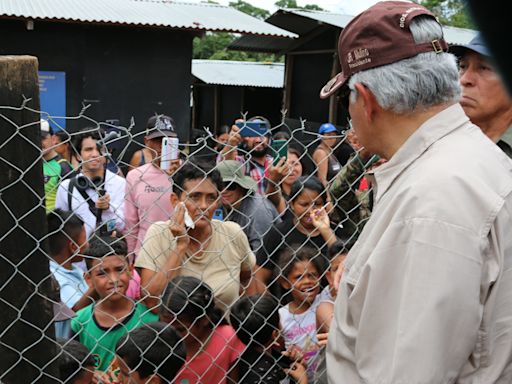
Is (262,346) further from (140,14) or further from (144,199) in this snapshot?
(140,14)

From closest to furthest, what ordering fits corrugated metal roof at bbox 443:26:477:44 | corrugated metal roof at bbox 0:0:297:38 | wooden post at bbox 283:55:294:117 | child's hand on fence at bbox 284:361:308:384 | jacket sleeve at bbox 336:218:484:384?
1. jacket sleeve at bbox 336:218:484:384
2. child's hand on fence at bbox 284:361:308:384
3. corrugated metal roof at bbox 0:0:297:38
4. corrugated metal roof at bbox 443:26:477:44
5. wooden post at bbox 283:55:294:117

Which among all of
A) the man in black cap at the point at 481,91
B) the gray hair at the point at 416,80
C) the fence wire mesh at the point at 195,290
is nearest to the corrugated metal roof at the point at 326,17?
the fence wire mesh at the point at 195,290

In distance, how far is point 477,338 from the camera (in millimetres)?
1327

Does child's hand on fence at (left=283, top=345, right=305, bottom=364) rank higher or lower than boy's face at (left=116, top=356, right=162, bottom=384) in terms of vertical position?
Result: lower

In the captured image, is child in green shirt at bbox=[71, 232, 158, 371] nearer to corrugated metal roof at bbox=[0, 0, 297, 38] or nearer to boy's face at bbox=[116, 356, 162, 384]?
boy's face at bbox=[116, 356, 162, 384]

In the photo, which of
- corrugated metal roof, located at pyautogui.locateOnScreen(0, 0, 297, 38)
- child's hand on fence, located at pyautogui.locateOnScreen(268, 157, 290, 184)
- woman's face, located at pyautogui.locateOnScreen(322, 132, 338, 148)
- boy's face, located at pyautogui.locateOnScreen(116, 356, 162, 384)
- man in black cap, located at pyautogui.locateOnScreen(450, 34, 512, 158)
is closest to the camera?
man in black cap, located at pyautogui.locateOnScreen(450, 34, 512, 158)

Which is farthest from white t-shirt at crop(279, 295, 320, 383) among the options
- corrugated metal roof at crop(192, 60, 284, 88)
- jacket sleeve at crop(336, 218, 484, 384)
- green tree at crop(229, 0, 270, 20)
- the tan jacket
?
green tree at crop(229, 0, 270, 20)

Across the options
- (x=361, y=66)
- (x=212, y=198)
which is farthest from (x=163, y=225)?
A: (x=361, y=66)

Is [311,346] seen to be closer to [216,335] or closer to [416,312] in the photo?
[216,335]

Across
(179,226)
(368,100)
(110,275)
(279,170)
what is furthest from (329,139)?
(368,100)

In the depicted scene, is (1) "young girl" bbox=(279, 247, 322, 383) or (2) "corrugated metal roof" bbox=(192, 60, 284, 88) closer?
(1) "young girl" bbox=(279, 247, 322, 383)

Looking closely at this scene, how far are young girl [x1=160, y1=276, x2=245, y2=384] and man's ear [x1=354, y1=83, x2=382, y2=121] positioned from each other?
→ 131cm

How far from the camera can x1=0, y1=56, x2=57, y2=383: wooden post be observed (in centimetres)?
174

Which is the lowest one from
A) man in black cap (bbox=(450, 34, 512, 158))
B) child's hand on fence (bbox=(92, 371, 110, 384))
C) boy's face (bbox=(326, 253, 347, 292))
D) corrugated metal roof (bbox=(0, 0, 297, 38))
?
child's hand on fence (bbox=(92, 371, 110, 384))
